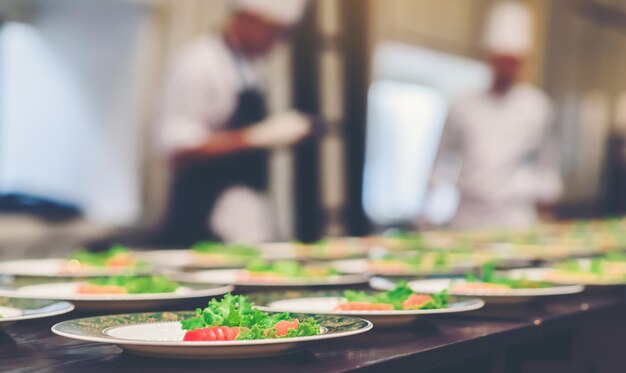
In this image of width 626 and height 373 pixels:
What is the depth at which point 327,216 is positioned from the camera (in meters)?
5.48

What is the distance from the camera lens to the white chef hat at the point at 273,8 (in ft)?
11.8

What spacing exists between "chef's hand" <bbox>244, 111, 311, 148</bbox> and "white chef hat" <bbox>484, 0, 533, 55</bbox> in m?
1.93

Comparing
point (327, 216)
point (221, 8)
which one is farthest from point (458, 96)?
point (221, 8)

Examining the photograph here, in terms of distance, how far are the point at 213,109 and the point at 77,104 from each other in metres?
0.98

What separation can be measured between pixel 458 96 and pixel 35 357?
14.3 ft

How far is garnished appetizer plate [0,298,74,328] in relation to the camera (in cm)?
117

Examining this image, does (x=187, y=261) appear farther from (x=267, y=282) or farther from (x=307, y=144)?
(x=307, y=144)

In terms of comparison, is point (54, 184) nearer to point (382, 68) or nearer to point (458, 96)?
point (458, 96)

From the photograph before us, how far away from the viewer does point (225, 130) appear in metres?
3.68

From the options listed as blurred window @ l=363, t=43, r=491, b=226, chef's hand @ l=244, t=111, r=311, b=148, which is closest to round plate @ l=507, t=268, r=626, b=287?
chef's hand @ l=244, t=111, r=311, b=148

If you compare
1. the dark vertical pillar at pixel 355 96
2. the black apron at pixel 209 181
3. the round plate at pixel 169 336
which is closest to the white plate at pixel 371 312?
the round plate at pixel 169 336

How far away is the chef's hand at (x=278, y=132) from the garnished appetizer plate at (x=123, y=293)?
2003mm

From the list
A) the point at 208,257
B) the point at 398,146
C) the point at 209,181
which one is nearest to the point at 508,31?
the point at 398,146

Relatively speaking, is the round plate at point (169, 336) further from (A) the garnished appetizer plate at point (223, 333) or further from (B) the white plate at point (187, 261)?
(B) the white plate at point (187, 261)
